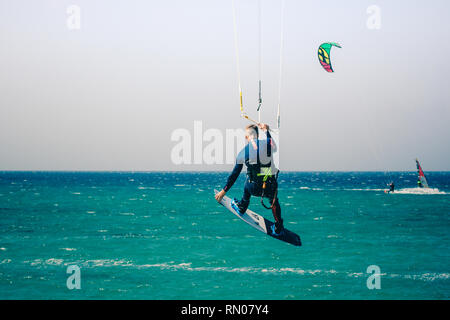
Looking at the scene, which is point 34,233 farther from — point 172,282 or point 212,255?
point 172,282

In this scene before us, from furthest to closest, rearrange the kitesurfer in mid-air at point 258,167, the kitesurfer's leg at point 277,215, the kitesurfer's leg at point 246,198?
the kitesurfer's leg at point 277,215, the kitesurfer's leg at point 246,198, the kitesurfer in mid-air at point 258,167

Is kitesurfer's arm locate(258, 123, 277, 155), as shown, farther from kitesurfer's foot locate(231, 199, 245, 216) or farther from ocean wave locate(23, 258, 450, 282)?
ocean wave locate(23, 258, 450, 282)

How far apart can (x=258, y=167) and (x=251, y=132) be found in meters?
0.89

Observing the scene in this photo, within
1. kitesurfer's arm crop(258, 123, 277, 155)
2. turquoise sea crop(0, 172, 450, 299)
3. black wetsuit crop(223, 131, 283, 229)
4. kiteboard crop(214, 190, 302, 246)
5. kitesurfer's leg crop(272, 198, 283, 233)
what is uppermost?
kitesurfer's arm crop(258, 123, 277, 155)

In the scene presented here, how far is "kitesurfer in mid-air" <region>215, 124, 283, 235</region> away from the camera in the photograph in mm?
8102

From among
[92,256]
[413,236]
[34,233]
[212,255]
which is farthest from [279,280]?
[34,233]

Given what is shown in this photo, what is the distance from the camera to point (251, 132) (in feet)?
26.2

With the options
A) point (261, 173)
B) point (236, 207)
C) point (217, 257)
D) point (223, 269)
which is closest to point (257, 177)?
point (261, 173)

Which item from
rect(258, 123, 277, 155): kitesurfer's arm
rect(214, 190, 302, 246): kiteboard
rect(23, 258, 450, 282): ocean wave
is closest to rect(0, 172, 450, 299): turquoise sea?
rect(23, 258, 450, 282): ocean wave

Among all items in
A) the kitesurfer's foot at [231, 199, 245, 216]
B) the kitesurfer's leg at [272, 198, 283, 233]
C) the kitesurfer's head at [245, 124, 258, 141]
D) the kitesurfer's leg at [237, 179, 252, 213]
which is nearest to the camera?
the kitesurfer's head at [245, 124, 258, 141]

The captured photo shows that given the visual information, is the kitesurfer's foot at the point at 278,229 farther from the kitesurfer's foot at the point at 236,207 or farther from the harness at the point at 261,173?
the harness at the point at 261,173

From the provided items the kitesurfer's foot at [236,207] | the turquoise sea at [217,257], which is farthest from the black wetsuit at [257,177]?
the turquoise sea at [217,257]

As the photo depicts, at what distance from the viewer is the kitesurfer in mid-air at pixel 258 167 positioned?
810cm
